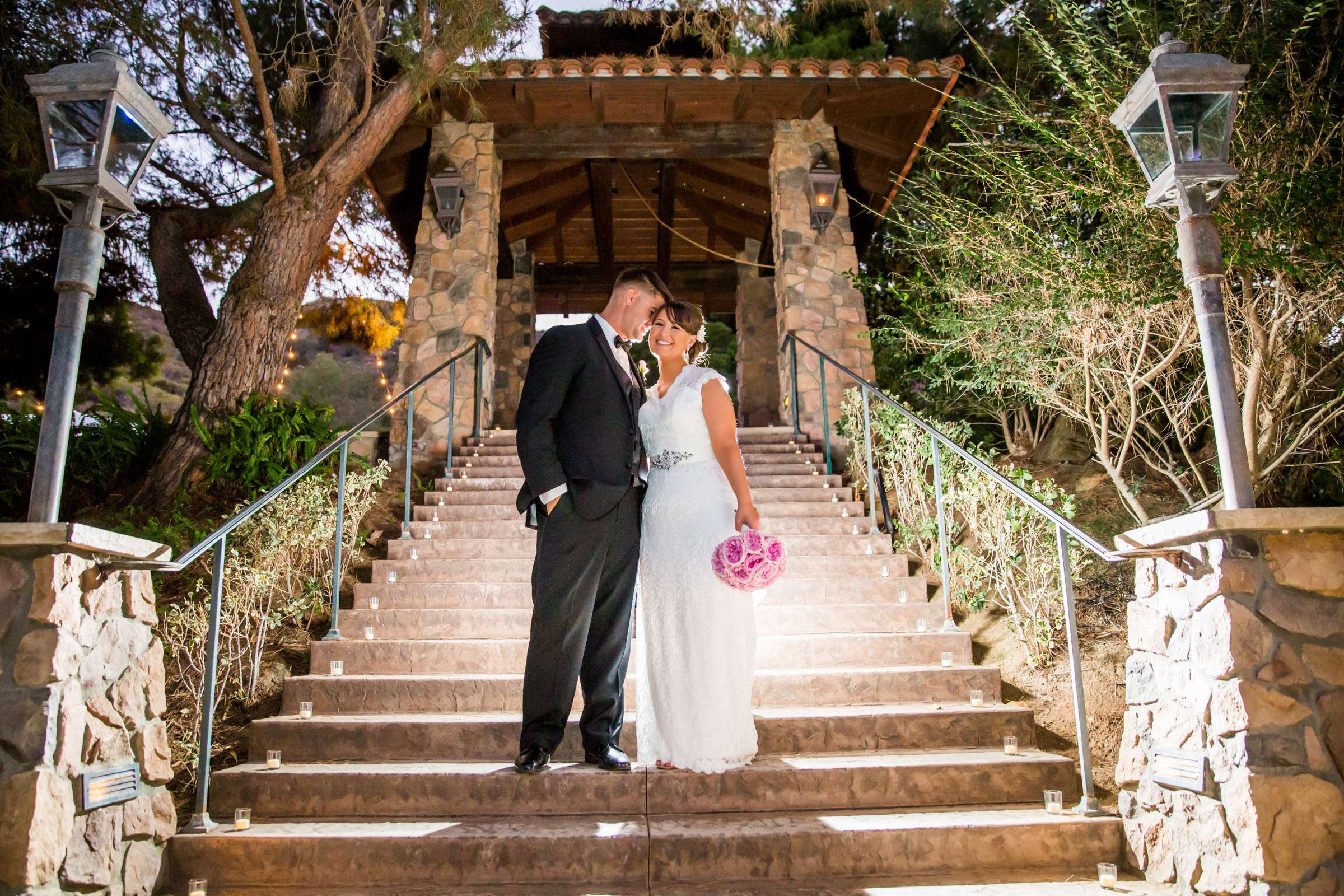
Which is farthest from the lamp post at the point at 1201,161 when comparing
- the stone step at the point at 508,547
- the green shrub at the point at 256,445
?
the green shrub at the point at 256,445

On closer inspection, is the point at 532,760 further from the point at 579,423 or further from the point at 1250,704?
the point at 1250,704

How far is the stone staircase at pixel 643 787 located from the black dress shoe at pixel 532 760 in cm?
3

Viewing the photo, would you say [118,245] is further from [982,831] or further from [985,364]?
[982,831]

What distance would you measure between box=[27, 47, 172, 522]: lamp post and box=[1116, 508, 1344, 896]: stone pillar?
3111 millimetres

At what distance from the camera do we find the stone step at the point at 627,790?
9.18 ft

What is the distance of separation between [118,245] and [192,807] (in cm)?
639

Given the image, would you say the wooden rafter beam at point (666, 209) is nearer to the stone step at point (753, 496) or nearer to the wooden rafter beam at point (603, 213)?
the wooden rafter beam at point (603, 213)

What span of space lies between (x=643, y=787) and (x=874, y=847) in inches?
28.2

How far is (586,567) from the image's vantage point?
278 centimetres

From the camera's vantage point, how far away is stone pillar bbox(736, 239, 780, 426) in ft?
34.4

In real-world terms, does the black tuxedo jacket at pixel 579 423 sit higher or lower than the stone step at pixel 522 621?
higher

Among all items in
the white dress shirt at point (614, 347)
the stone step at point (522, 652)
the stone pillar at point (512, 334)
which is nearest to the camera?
the white dress shirt at point (614, 347)

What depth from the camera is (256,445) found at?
211 inches

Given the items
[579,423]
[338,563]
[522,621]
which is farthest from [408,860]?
[338,563]
